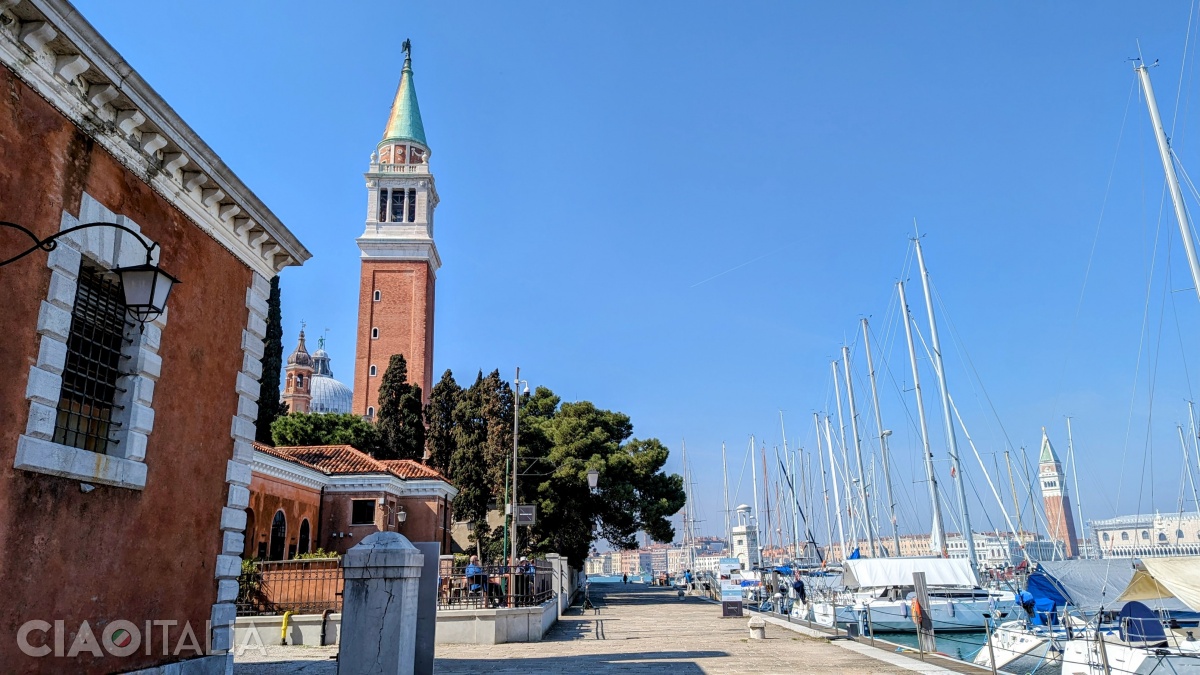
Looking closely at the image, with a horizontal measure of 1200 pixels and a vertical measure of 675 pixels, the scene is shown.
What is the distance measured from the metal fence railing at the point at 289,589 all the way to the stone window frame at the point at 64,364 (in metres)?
11.3

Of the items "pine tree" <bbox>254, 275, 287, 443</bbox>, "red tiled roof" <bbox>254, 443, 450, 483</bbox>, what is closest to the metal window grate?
"red tiled roof" <bbox>254, 443, 450, 483</bbox>

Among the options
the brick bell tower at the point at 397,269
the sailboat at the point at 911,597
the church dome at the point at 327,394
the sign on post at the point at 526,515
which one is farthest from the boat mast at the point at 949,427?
the church dome at the point at 327,394

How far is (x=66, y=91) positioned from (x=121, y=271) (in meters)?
2.37

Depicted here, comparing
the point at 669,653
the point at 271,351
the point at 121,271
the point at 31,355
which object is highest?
the point at 271,351

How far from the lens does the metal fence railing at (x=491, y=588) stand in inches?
740

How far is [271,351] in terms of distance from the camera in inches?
1638

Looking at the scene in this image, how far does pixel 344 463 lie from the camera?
100ft

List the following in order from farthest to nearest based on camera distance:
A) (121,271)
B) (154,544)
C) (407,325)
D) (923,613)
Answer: (407,325) < (923,613) < (154,544) < (121,271)

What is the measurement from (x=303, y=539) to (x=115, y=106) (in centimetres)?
2246

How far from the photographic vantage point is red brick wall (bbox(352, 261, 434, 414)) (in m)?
55.4

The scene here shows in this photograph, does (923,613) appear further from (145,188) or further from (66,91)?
(66,91)

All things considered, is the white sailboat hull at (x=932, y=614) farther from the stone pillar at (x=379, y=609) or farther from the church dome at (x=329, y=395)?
the church dome at (x=329, y=395)

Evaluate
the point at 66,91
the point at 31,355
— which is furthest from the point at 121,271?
the point at 66,91

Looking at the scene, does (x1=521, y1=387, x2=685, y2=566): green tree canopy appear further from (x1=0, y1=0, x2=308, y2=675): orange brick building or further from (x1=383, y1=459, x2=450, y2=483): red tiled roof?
(x1=0, y1=0, x2=308, y2=675): orange brick building
